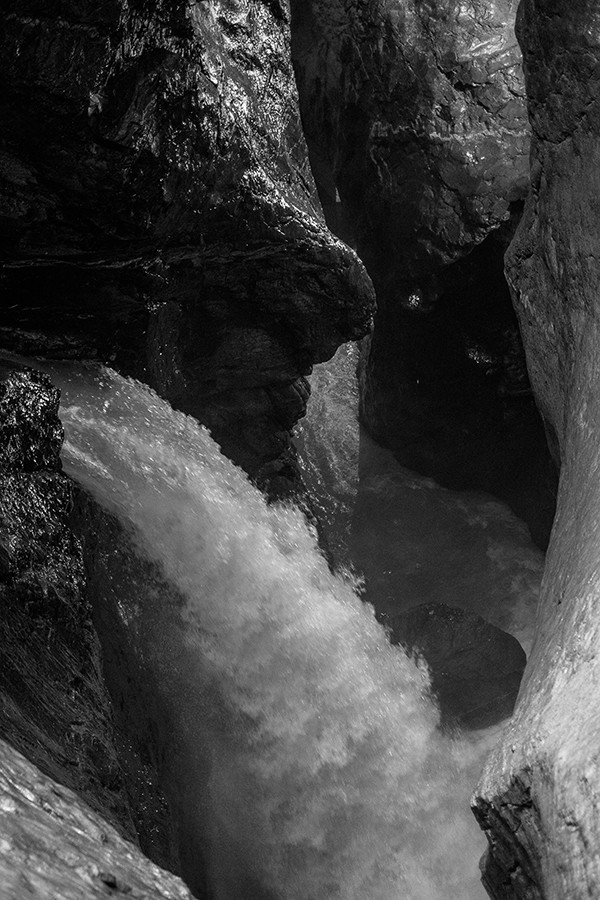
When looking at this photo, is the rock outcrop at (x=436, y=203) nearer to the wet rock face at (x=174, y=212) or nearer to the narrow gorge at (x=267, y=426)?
the narrow gorge at (x=267, y=426)

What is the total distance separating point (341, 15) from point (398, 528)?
300cm

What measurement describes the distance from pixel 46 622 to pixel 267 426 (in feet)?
6.83

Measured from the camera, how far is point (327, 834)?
3549mm

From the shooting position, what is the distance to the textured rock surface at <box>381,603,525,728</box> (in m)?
4.32

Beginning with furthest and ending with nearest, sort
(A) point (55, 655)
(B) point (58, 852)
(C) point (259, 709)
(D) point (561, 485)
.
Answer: (C) point (259, 709) → (D) point (561, 485) → (A) point (55, 655) → (B) point (58, 852)

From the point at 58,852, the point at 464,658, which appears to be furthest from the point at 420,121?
the point at 58,852

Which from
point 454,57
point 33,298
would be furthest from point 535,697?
point 454,57

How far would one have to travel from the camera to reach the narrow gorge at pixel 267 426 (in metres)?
2.58

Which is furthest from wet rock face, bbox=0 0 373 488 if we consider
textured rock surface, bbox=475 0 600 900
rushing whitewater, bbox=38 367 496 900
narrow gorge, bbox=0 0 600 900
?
textured rock surface, bbox=475 0 600 900

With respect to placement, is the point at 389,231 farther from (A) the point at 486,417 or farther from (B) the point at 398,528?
(B) the point at 398,528

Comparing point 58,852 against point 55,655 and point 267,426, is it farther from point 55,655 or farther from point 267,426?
point 267,426

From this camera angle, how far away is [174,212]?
11.4 feet

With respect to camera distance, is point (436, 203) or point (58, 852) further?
point (436, 203)

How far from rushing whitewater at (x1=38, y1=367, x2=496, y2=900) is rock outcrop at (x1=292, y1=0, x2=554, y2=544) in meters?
1.79
